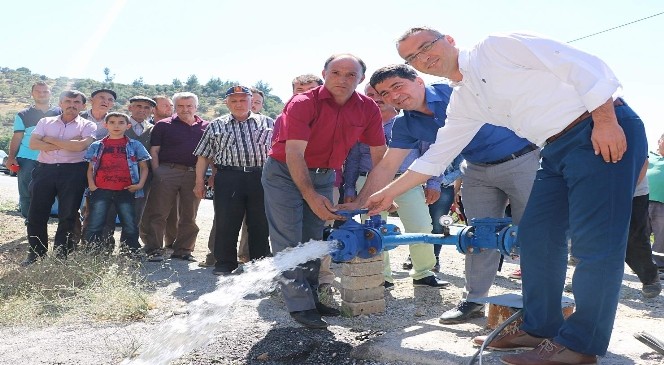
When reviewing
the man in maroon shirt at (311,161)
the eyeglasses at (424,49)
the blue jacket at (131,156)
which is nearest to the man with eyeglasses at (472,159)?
the man in maroon shirt at (311,161)

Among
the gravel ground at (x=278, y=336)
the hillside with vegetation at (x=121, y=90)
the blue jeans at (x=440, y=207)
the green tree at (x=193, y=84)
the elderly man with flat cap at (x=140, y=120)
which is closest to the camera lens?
the gravel ground at (x=278, y=336)

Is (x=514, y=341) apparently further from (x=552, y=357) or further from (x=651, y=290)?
(x=651, y=290)

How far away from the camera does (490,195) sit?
4441 millimetres

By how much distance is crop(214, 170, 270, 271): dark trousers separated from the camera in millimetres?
6473

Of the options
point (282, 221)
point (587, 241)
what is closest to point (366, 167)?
point (282, 221)

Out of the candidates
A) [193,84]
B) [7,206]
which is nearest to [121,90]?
[193,84]

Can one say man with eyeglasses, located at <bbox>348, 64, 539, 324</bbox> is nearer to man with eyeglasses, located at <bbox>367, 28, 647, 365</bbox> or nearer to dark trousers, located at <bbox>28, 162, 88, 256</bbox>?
man with eyeglasses, located at <bbox>367, 28, 647, 365</bbox>

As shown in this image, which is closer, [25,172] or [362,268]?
[362,268]

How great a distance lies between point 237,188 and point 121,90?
6389 cm

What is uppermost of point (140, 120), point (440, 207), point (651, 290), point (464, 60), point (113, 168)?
point (464, 60)

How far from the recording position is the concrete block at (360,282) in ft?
15.7

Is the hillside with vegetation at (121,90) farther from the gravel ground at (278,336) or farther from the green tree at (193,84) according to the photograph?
the gravel ground at (278,336)

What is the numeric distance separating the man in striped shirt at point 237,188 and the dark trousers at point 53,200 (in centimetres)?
154

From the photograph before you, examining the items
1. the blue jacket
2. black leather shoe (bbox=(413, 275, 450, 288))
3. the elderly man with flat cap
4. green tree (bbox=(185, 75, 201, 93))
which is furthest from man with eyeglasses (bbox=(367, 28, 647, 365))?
green tree (bbox=(185, 75, 201, 93))
